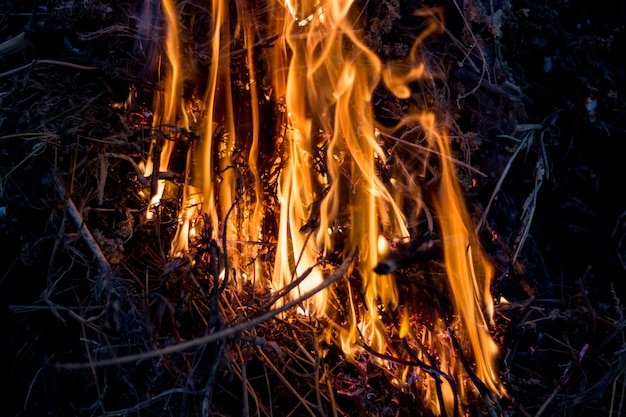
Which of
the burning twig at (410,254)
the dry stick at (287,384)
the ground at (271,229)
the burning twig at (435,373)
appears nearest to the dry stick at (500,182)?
the ground at (271,229)

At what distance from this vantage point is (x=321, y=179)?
2.04 m

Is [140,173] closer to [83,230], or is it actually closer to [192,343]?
[83,230]

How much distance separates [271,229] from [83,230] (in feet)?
2.21

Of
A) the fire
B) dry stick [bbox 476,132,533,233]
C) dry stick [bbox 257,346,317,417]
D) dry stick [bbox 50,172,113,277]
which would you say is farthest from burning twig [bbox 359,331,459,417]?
dry stick [bbox 50,172,113,277]

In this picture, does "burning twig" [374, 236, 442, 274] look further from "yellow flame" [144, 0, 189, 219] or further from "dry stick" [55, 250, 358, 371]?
"yellow flame" [144, 0, 189, 219]

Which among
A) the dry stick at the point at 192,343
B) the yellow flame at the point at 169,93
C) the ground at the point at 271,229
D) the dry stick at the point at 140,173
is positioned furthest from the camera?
the yellow flame at the point at 169,93

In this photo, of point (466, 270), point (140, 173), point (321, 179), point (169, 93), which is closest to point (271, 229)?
point (321, 179)

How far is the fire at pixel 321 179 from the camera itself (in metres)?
1.91

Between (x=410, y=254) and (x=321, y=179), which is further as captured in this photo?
(x=321, y=179)

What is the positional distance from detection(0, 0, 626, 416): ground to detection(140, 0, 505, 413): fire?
0.08m

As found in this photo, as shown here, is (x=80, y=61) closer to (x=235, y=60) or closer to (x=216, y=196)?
(x=235, y=60)

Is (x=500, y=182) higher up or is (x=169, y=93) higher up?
(x=169, y=93)

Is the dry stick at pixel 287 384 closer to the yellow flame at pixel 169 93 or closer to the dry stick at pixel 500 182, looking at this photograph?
the yellow flame at pixel 169 93

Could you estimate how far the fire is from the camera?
1908 millimetres
